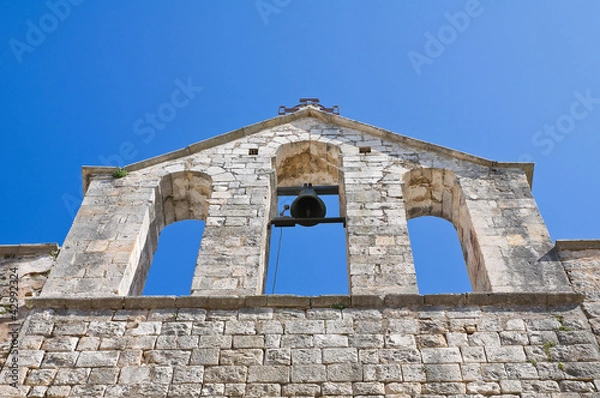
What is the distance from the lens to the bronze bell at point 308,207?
862cm

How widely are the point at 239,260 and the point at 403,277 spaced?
5.34 ft

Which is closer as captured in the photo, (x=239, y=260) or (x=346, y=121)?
(x=239, y=260)

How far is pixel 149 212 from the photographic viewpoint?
8.18 meters

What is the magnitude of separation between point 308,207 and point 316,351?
297cm

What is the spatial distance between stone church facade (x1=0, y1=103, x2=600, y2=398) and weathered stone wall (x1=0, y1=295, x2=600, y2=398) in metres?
0.01

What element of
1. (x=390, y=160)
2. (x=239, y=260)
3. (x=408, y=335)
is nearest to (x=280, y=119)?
(x=390, y=160)

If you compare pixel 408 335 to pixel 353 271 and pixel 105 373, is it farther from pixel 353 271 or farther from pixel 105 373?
pixel 105 373

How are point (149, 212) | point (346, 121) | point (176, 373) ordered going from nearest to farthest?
point (176, 373), point (149, 212), point (346, 121)

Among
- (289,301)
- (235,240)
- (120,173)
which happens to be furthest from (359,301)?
(120,173)

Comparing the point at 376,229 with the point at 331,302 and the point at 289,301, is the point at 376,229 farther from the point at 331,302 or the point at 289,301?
the point at 289,301

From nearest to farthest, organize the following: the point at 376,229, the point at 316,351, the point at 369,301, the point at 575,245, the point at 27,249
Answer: the point at 316,351 < the point at 369,301 < the point at 575,245 < the point at 27,249 < the point at 376,229

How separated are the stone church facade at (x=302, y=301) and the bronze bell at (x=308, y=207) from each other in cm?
28

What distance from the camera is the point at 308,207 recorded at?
341 inches

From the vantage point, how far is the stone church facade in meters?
5.72
